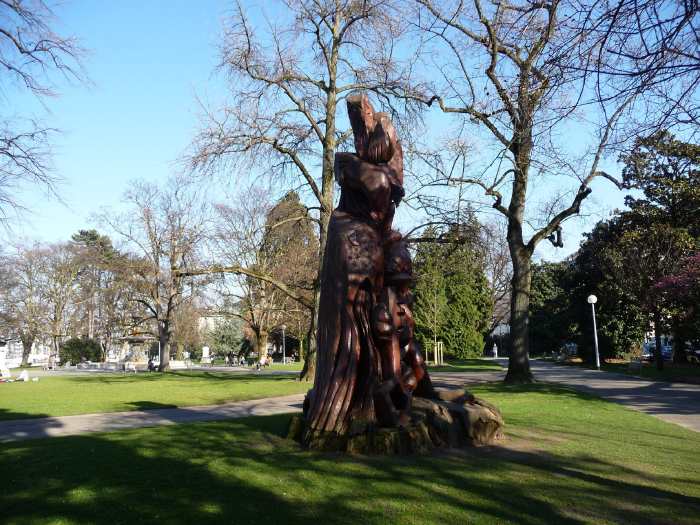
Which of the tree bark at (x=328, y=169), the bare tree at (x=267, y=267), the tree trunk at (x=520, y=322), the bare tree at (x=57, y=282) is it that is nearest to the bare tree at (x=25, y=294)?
the bare tree at (x=57, y=282)

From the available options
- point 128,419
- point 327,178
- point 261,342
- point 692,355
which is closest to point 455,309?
point 261,342

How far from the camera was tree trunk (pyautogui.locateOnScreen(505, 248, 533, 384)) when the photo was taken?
1988 cm

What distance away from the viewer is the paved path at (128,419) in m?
10.9

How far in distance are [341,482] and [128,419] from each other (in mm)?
8456

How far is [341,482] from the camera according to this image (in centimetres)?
607

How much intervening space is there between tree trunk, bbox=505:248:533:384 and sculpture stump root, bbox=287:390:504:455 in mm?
11536

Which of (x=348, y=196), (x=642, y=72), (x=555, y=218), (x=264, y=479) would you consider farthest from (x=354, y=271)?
(x=555, y=218)

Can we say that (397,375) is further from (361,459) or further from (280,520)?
(280,520)

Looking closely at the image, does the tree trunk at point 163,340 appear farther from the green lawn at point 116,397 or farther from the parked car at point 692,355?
the parked car at point 692,355

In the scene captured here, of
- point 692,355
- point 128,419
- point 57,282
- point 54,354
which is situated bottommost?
point 128,419

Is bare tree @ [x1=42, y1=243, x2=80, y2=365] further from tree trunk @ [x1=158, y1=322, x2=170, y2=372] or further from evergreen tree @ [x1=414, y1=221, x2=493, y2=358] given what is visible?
evergreen tree @ [x1=414, y1=221, x2=493, y2=358]

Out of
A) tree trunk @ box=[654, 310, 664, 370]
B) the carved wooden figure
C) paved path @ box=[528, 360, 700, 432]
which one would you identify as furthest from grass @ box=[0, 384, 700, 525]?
tree trunk @ box=[654, 310, 664, 370]

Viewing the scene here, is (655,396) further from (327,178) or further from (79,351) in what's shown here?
(79,351)

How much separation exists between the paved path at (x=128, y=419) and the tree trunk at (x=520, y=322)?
8501mm
